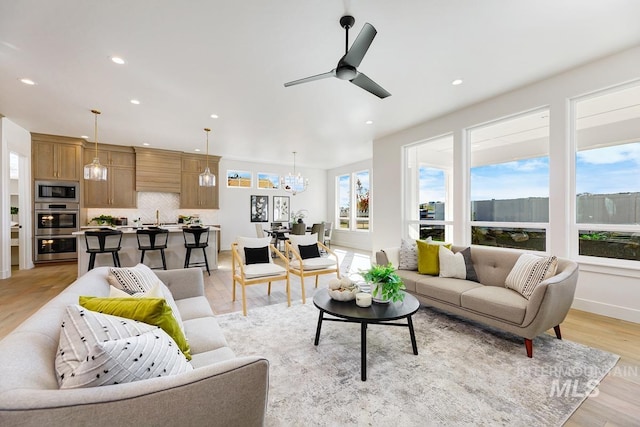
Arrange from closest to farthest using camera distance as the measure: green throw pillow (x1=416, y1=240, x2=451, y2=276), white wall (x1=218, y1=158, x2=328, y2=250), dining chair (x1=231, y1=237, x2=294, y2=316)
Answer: green throw pillow (x1=416, y1=240, x2=451, y2=276) < dining chair (x1=231, y1=237, x2=294, y2=316) < white wall (x1=218, y1=158, x2=328, y2=250)

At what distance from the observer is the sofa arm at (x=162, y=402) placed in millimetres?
715

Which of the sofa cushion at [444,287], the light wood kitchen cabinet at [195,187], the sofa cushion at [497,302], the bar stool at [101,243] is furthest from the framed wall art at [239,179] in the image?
the sofa cushion at [497,302]

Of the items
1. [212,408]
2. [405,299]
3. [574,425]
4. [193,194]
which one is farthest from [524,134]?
[193,194]

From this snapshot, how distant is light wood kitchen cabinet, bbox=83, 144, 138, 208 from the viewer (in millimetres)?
6586

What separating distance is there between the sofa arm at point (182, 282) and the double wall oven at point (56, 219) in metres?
5.58

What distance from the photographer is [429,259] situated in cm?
340

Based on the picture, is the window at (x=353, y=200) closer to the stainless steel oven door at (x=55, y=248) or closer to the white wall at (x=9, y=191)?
the stainless steel oven door at (x=55, y=248)

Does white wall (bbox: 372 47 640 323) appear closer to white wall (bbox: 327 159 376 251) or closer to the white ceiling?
the white ceiling

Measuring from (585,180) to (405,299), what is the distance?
9.61ft

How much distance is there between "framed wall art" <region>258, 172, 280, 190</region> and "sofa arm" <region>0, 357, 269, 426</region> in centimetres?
853

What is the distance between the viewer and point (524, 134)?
4.09m

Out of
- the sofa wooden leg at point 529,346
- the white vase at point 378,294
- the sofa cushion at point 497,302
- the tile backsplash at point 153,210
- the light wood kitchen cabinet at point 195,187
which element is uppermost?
the light wood kitchen cabinet at point 195,187

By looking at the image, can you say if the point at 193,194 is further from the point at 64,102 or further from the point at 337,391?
the point at 337,391

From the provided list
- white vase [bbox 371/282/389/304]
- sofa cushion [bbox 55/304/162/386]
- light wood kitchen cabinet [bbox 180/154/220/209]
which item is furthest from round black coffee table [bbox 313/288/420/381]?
light wood kitchen cabinet [bbox 180/154/220/209]
